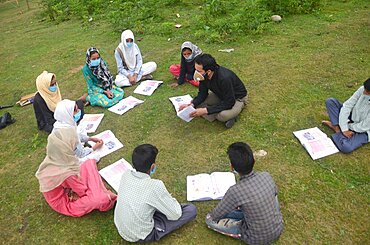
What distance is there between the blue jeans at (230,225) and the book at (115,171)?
4.64 feet

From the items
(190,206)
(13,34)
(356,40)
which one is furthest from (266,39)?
(13,34)

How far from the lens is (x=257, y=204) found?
8.36 feet

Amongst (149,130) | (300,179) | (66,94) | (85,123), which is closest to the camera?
(300,179)

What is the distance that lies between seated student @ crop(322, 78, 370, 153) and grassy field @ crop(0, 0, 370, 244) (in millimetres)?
153

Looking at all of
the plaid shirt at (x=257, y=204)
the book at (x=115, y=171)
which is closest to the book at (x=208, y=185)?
the plaid shirt at (x=257, y=204)

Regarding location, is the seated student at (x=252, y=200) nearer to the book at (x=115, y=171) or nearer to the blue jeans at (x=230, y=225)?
the blue jeans at (x=230, y=225)

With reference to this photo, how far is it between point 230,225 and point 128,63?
14.1 feet

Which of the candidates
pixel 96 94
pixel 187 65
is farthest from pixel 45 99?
pixel 187 65

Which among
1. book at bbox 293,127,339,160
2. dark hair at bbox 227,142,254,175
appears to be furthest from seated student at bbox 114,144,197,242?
book at bbox 293,127,339,160

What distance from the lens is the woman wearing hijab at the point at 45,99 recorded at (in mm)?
4680

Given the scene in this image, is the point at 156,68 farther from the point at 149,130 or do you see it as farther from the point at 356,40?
the point at 356,40

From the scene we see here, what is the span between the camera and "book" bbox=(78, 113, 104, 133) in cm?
499

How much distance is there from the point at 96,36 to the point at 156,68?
377cm

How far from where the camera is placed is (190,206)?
3.16m
